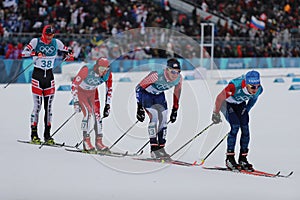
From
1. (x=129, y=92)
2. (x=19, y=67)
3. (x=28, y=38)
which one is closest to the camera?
(x=129, y=92)

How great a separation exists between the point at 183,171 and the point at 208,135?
2.91 m

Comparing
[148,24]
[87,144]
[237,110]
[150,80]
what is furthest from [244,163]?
[148,24]

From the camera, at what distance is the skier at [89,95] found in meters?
8.88

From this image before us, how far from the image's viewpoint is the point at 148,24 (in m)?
26.1

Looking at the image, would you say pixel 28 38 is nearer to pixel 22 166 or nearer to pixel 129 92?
pixel 129 92

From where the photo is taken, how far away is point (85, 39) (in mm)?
22969

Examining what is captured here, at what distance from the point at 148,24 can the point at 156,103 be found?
18.0m

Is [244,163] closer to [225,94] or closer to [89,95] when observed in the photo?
[225,94]

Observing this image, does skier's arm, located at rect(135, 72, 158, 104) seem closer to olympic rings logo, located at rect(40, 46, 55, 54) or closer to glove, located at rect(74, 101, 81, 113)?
glove, located at rect(74, 101, 81, 113)

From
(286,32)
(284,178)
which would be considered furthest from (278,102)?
(286,32)

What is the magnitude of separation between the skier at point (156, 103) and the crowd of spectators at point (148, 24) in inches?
505

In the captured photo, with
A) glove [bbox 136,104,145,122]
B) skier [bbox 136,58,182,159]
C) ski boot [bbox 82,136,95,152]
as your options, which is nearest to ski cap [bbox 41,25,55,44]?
ski boot [bbox 82,136,95,152]

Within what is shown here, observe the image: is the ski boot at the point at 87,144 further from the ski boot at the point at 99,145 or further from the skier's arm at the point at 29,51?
the skier's arm at the point at 29,51

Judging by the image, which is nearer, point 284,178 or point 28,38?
point 284,178
